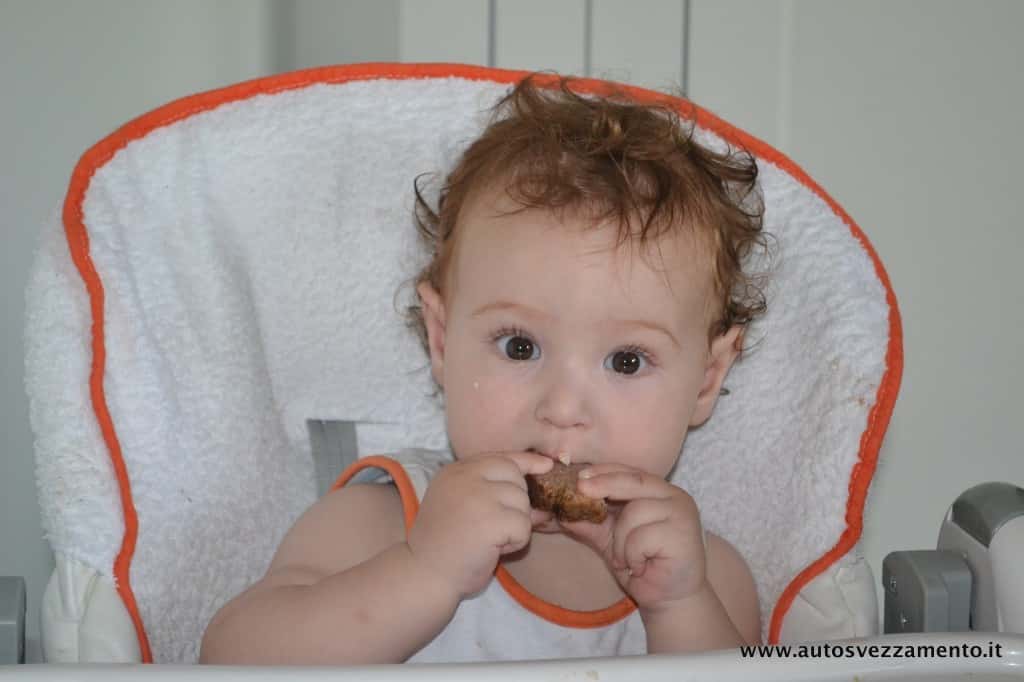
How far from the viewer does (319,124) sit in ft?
2.86

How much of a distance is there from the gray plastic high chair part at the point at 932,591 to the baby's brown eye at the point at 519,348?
25 cm

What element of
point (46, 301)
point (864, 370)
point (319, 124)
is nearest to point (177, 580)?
point (46, 301)

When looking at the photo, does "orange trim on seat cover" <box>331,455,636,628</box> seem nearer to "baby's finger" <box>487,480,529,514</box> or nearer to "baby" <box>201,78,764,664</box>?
"baby" <box>201,78,764,664</box>

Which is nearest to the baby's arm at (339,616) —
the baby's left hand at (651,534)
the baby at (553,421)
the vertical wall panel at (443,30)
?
the baby at (553,421)

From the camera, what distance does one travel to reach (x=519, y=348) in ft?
2.60

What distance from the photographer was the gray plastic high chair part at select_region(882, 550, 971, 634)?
28.5 inches

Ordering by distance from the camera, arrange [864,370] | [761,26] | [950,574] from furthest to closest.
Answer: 1. [761,26]
2. [864,370]
3. [950,574]

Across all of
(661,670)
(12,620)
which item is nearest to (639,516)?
(661,670)

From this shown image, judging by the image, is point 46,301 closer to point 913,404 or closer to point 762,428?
point 762,428

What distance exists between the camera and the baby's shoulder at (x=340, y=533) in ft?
2.60

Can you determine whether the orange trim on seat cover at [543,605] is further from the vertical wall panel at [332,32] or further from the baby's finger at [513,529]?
the vertical wall panel at [332,32]

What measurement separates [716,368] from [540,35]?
0.35 m

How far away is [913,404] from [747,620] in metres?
0.38

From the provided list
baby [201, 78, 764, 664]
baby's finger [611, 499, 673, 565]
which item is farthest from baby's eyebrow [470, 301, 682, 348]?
baby's finger [611, 499, 673, 565]
